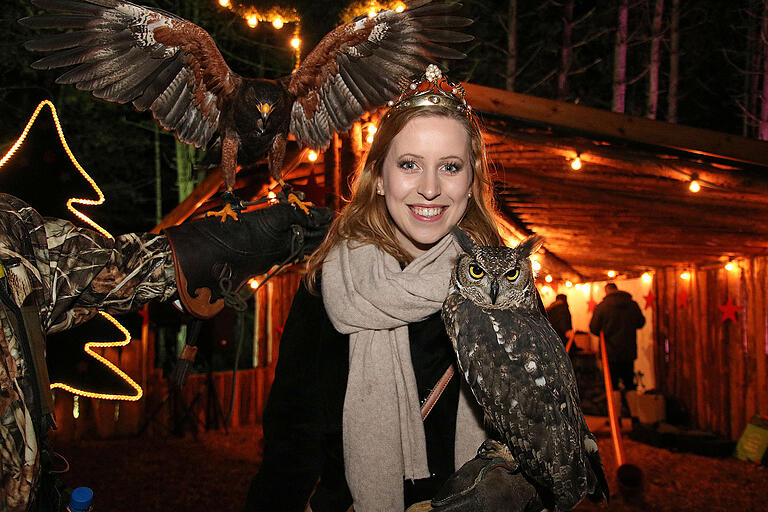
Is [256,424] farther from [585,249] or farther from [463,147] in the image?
[463,147]

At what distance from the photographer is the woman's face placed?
63.9 inches

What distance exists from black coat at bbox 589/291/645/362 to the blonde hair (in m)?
7.69

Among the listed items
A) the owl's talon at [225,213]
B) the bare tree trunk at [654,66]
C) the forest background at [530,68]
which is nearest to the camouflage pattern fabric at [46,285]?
the owl's talon at [225,213]

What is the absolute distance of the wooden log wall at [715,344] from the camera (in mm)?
7621

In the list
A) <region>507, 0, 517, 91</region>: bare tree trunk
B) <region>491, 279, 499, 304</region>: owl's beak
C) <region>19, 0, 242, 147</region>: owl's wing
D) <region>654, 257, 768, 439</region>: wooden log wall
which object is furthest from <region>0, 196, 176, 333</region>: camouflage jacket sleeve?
<region>507, 0, 517, 91</region>: bare tree trunk

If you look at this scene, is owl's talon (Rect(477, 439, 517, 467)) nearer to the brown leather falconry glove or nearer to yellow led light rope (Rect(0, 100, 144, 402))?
the brown leather falconry glove

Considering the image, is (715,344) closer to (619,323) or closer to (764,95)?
(619,323)

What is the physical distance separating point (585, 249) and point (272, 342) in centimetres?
558

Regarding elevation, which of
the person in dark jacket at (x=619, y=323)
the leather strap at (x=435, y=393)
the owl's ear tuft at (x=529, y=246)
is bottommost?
the person in dark jacket at (x=619, y=323)

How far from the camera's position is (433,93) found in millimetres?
1667

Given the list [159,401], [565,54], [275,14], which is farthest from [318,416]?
[565,54]

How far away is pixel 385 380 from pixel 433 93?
2.93 ft

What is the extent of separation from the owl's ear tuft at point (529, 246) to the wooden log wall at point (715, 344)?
752cm

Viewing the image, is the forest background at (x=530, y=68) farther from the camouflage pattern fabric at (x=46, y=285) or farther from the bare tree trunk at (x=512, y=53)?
the camouflage pattern fabric at (x=46, y=285)
